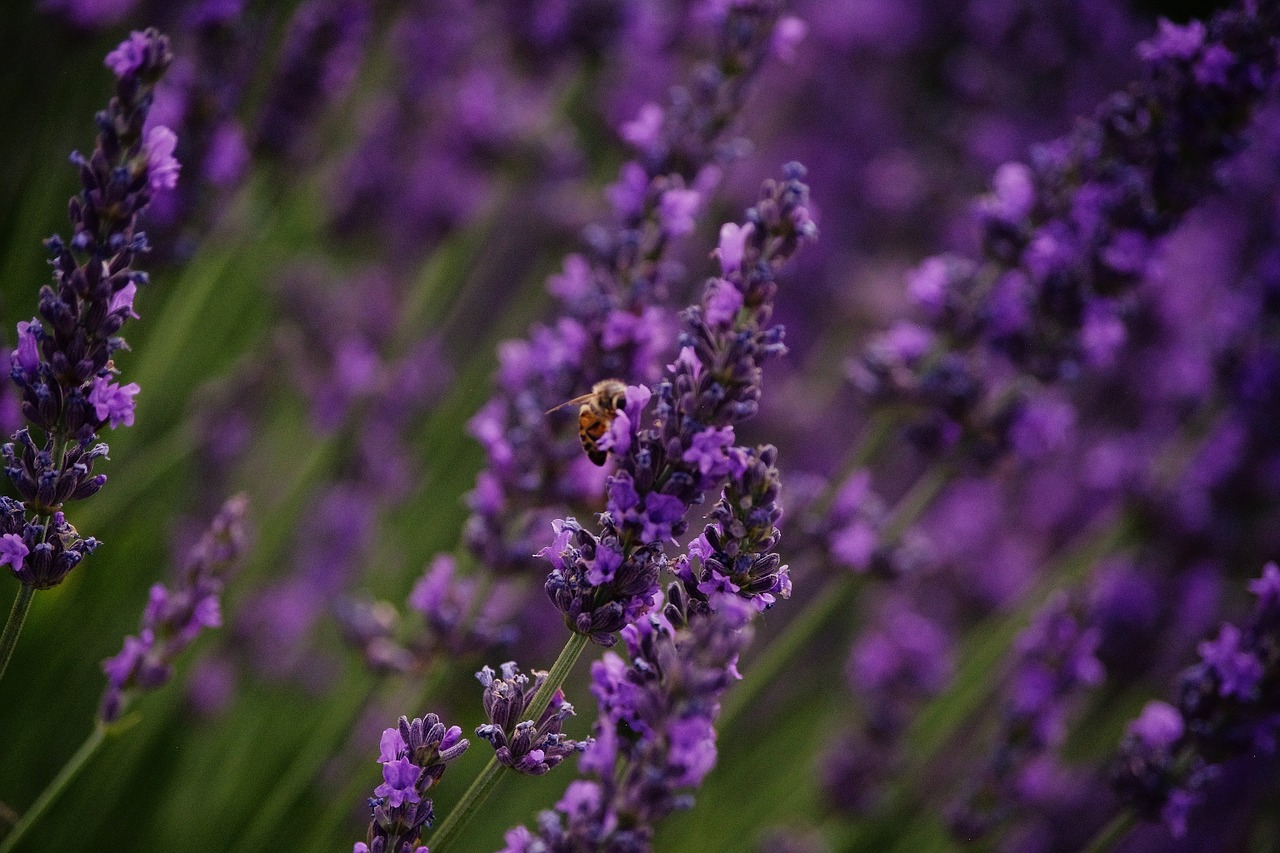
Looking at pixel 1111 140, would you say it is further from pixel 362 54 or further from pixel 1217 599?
pixel 362 54

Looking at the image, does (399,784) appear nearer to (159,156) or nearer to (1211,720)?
(159,156)

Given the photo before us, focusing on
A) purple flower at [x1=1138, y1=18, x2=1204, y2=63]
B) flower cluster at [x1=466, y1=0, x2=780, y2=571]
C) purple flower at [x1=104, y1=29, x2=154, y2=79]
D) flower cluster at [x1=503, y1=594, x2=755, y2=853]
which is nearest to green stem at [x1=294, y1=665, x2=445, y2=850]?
flower cluster at [x1=466, y1=0, x2=780, y2=571]

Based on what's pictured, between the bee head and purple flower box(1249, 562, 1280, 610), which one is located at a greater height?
purple flower box(1249, 562, 1280, 610)

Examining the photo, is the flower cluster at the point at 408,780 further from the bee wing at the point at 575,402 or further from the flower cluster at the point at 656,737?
the bee wing at the point at 575,402

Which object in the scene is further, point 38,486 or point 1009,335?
point 1009,335

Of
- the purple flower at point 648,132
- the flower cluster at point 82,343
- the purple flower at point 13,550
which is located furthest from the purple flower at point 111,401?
the purple flower at point 648,132

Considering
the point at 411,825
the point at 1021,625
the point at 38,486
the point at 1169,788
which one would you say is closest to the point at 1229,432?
the point at 1021,625

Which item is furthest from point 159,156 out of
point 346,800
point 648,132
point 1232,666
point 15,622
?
point 1232,666

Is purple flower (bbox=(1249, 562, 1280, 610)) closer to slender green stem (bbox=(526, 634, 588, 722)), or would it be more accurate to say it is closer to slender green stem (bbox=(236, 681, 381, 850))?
slender green stem (bbox=(526, 634, 588, 722))
